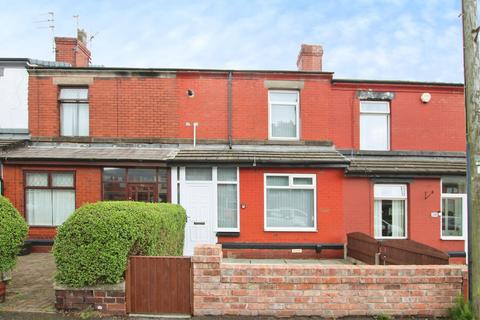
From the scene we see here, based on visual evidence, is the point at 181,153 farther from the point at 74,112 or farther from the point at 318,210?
the point at 318,210

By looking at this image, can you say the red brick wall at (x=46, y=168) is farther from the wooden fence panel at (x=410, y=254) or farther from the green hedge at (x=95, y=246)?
the wooden fence panel at (x=410, y=254)

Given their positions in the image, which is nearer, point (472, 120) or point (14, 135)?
point (472, 120)

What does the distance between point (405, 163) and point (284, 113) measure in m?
4.45

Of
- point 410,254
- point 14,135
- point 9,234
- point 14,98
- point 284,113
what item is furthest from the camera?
point 284,113

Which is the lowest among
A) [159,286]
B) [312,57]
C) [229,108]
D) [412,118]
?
[159,286]

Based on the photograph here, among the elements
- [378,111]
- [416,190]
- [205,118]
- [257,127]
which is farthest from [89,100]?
[416,190]

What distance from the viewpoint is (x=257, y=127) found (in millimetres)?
11875

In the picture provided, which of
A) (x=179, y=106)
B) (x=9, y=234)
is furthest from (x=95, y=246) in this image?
(x=179, y=106)

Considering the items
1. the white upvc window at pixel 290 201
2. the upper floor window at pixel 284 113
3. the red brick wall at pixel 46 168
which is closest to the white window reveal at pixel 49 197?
the red brick wall at pixel 46 168

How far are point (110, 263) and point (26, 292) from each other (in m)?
2.40

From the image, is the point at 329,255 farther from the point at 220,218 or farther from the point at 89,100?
the point at 89,100

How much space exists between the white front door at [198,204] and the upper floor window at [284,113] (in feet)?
9.42

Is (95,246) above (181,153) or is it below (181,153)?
below

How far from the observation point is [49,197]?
11.0 meters
